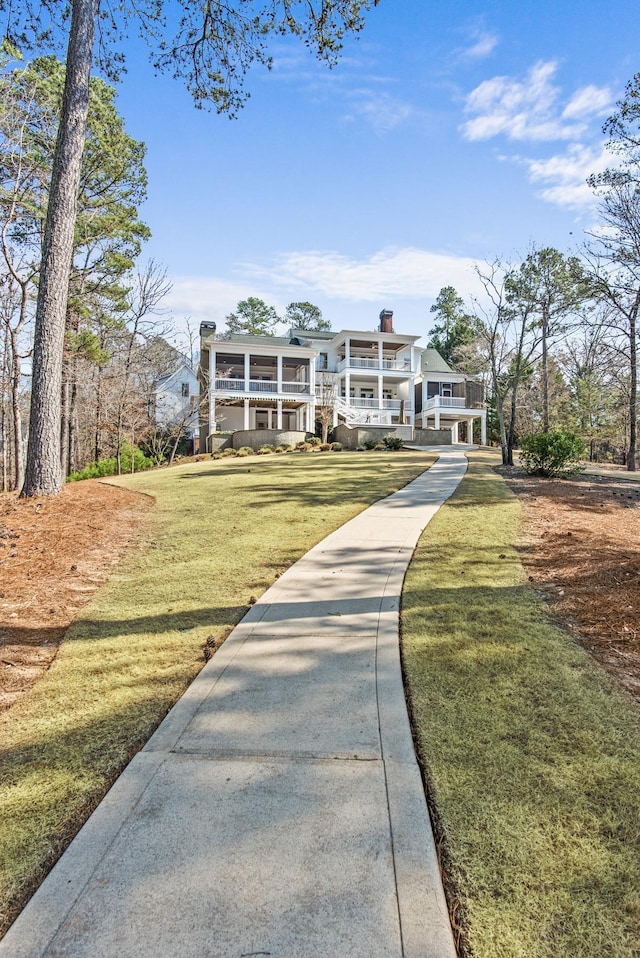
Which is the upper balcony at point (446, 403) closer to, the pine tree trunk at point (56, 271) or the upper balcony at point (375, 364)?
the upper balcony at point (375, 364)

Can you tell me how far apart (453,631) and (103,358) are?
62.8 ft

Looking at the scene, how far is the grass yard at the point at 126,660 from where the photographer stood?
208cm

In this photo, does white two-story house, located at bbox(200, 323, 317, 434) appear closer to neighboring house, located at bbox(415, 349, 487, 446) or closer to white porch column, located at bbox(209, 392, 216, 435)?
white porch column, located at bbox(209, 392, 216, 435)

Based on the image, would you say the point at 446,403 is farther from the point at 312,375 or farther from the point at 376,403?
the point at 312,375

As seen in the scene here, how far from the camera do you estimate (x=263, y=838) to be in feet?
6.23

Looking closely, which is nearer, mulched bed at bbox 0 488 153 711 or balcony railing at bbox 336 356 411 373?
mulched bed at bbox 0 488 153 711

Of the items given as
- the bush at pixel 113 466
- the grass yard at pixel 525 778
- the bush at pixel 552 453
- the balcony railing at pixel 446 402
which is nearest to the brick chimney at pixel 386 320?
the balcony railing at pixel 446 402

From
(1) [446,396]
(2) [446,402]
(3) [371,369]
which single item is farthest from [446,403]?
(3) [371,369]

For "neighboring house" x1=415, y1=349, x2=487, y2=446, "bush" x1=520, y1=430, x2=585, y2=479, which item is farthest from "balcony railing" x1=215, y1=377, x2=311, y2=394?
"bush" x1=520, y1=430, x2=585, y2=479

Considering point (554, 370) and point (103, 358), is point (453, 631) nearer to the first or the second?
point (103, 358)

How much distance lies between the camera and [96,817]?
2037mm

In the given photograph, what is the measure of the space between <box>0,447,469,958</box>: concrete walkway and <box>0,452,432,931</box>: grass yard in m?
0.14

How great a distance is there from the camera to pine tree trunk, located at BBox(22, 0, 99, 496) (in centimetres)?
809

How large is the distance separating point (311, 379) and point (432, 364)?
12.3 metres
